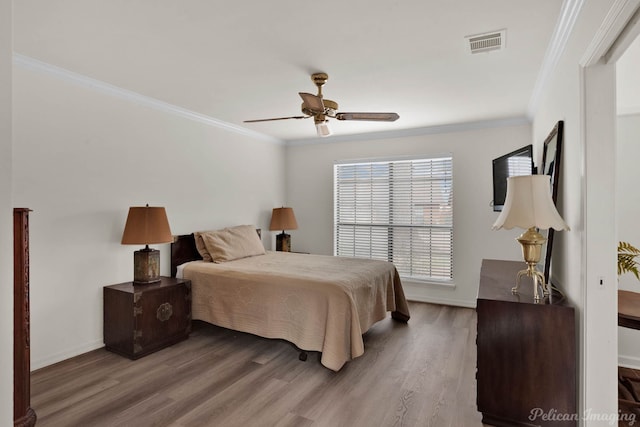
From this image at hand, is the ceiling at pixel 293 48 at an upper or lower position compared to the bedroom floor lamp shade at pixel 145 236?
upper

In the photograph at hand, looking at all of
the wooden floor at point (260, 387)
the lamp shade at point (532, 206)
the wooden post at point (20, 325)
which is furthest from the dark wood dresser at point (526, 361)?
the wooden post at point (20, 325)

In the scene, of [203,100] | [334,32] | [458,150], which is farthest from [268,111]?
[458,150]

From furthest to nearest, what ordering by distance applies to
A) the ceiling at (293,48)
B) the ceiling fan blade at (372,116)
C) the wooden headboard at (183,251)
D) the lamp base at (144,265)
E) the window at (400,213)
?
1. the window at (400,213)
2. the wooden headboard at (183,251)
3. the lamp base at (144,265)
4. the ceiling fan blade at (372,116)
5. the ceiling at (293,48)

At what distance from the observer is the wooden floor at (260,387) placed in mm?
2201

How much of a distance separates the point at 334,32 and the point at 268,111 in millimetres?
1972

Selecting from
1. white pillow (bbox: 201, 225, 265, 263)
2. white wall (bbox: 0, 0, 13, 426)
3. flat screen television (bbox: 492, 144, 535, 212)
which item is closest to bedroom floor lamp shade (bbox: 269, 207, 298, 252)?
white pillow (bbox: 201, 225, 265, 263)

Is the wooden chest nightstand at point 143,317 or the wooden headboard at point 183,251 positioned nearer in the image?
the wooden chest nightstand at point 143,317

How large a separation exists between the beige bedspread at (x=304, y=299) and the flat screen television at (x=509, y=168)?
4.63 feet

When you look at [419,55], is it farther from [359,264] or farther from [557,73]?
[359,264]

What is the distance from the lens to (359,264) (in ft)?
12.6

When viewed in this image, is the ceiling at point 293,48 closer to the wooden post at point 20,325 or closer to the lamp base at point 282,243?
the wooden post at point 20,325

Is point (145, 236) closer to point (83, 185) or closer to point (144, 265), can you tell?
point (144, 265)

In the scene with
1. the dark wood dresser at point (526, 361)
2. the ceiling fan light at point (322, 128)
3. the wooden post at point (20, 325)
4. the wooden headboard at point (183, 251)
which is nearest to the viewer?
the wooden post at point (20, 325)

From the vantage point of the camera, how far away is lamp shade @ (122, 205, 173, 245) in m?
3.19
